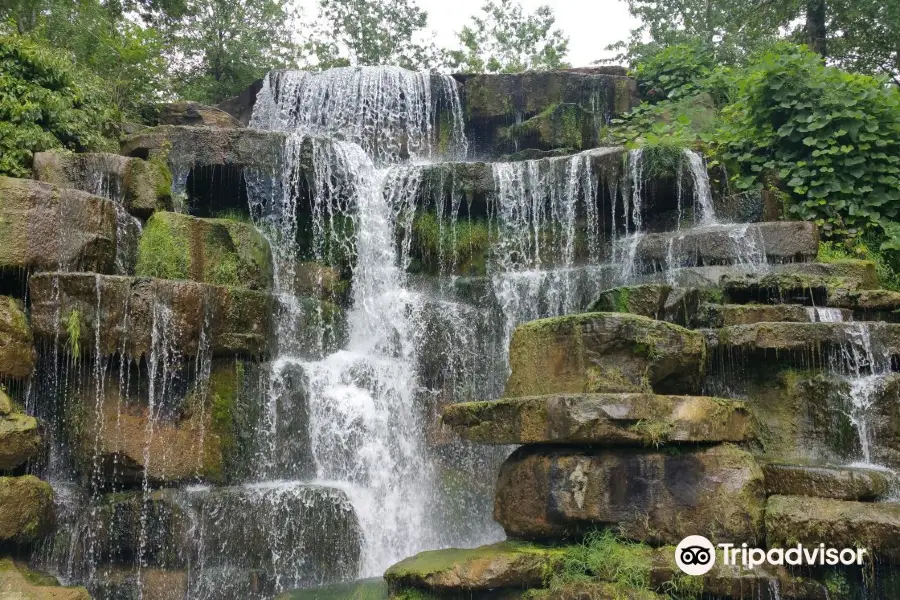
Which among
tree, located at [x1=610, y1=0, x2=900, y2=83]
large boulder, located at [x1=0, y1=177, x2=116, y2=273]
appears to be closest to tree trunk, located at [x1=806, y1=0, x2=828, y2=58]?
tree, located at [x1=610, y1=0, x2=900, y2=83]

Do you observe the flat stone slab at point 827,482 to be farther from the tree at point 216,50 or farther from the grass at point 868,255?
the tree at point 216,50

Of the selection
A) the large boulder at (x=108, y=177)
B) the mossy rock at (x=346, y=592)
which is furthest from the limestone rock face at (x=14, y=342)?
the mossy rock at (x=346, y=592)

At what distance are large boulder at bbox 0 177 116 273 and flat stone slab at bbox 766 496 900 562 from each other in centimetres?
741

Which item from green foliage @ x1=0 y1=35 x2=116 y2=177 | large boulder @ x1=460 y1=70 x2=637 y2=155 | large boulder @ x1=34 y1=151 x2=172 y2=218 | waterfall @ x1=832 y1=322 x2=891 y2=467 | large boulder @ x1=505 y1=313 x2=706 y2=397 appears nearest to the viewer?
large boulder @ x1=505 y1=313 x2=706 y2=397

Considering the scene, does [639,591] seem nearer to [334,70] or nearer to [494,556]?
[494,556]

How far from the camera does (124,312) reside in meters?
8.06

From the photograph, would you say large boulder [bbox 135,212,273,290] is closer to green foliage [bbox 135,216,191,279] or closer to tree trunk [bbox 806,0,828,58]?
green foliage [bbox 135,216,191,279]

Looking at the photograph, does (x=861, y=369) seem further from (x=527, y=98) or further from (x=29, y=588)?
(x=527, y=98)

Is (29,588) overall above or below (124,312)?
below

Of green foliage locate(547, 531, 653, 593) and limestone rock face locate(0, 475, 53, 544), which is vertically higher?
limestone rock face locate(0, 475, 53, 544)

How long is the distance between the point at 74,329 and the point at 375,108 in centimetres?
904

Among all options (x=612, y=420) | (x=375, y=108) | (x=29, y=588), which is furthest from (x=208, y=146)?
(x=612, y=420)

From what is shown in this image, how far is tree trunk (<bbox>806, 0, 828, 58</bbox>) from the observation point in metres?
15.9

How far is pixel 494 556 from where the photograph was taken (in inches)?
231
